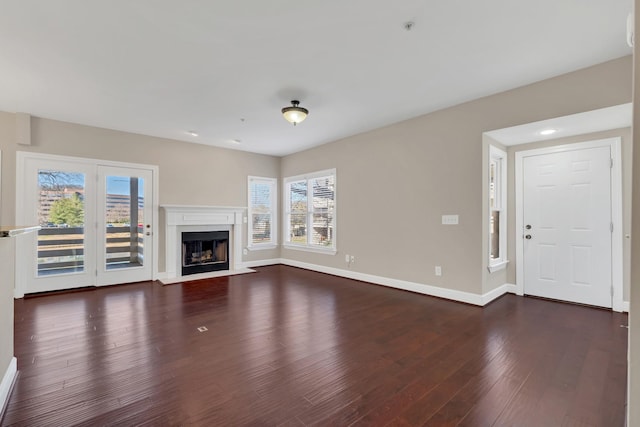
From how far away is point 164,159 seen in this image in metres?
5.67

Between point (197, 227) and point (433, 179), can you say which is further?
point (197, 227)

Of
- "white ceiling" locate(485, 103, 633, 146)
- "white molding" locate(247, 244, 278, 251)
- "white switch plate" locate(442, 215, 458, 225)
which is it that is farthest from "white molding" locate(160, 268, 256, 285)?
"white ceiling" locate(485, 103, 633, 146)

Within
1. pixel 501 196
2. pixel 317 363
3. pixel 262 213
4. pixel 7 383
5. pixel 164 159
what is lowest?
pixel 317 363

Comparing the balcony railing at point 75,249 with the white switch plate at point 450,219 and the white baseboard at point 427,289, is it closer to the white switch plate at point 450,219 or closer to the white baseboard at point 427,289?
the white baseboard at point 427,289

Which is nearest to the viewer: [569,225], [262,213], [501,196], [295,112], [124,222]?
[295,112]

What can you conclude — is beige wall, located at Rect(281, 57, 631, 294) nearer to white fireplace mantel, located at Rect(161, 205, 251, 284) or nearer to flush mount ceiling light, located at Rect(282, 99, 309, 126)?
flush mount ceiling light, located at Rect(282, 99, 309, 126)

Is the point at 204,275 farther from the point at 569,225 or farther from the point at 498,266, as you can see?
the point at 569,225

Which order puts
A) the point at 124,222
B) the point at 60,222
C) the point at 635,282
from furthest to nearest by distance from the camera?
the point at 124,222, the point at 60,222, the point at 635,282

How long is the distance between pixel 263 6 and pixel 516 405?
3260mm

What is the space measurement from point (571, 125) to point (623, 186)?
0.99 meters

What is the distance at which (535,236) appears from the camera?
14.3 ft

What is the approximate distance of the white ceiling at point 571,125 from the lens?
313 cm

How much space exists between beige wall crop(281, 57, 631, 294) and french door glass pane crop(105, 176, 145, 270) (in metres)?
3.71

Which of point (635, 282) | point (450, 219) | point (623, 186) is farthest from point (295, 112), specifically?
point (623, 186)
